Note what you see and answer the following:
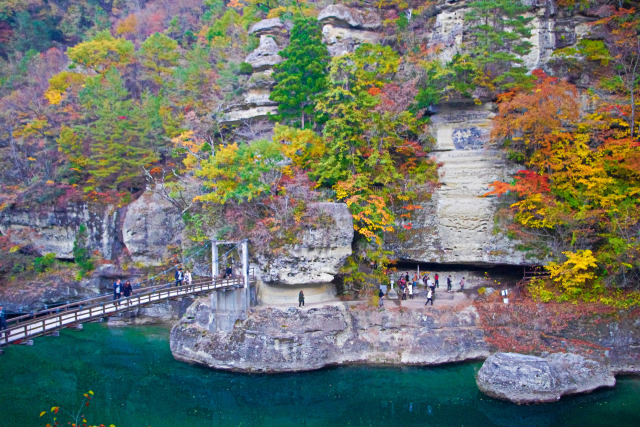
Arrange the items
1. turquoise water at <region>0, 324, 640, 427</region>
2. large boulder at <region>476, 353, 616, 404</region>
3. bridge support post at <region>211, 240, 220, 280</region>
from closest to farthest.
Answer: turquoise water at <region>0, 324, 640, 427</region> → large boulder at <region>476, 353, 616, 404</region> → bridge support post at <region>211, 240, 220, 280</region>

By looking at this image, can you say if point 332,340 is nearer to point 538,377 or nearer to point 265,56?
point 538,377

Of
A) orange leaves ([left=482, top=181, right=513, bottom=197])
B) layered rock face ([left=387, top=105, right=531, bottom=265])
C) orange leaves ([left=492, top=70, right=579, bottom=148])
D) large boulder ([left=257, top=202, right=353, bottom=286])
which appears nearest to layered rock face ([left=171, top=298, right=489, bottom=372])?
large boulder ([left=257, top=202, right=353, bottom=286])

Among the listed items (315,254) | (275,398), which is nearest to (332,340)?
(275,398)

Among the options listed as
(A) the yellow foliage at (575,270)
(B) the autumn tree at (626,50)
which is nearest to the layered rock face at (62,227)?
(A) the yellow foliage at (575,270)

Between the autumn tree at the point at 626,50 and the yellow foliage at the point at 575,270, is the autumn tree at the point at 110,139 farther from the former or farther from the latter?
the autumn tree at the point at 626,50

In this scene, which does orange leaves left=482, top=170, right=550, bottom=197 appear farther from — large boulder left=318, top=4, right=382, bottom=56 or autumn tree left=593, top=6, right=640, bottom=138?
large boulder left=318, top=4, right=382, bottom=56
